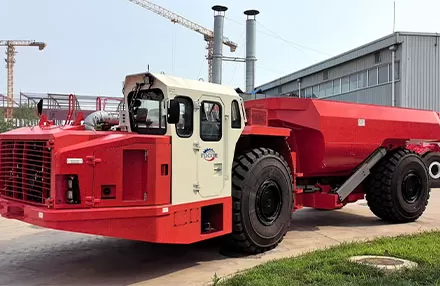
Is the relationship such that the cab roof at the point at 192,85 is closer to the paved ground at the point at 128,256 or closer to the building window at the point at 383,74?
the paved ground at the point at 128,256

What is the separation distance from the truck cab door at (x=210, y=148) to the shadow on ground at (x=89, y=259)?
47.9 inches

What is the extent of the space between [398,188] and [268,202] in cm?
368

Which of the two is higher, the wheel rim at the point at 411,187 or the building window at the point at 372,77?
the building window at the point at 372,77

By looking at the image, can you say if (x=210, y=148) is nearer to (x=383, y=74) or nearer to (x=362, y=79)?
(x=383, y=74)

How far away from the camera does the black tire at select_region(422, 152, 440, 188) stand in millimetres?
15227

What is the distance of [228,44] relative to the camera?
59.5 m

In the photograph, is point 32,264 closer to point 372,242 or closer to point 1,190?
point 1,190

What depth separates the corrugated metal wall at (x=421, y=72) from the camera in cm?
2206

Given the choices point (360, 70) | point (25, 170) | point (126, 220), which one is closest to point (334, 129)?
point (126, 220)

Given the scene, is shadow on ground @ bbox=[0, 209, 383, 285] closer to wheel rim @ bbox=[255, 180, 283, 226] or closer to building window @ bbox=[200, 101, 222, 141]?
wheel rim @ bbox=[255, 180, 283, 226]

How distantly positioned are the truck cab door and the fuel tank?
1.21 m

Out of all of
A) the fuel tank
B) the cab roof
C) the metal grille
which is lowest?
the metal grille

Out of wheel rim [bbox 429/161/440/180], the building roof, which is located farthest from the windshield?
the building roof

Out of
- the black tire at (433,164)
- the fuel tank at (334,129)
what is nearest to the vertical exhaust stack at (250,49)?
the black tire at (433,164)
